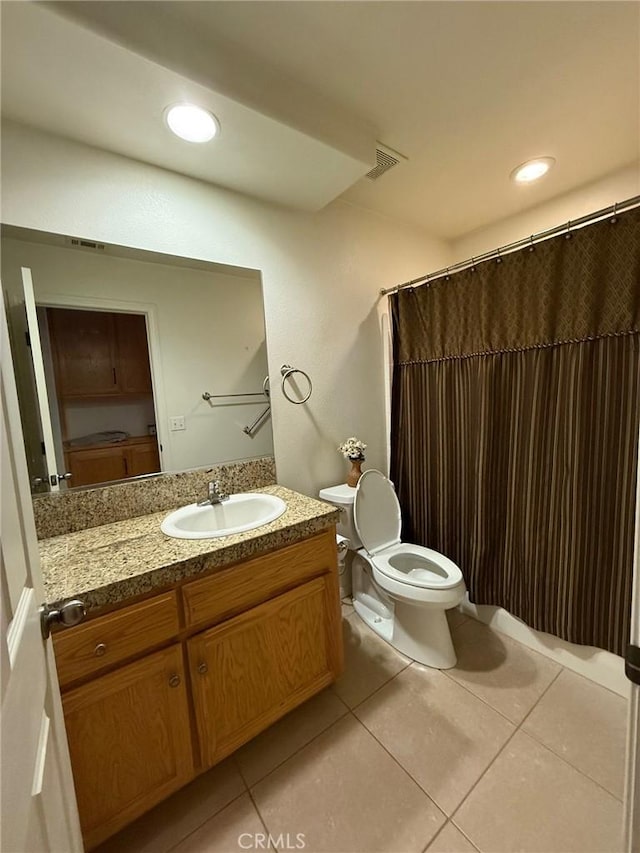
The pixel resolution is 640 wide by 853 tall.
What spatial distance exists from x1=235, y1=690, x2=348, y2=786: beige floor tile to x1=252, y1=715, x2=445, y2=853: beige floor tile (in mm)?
34

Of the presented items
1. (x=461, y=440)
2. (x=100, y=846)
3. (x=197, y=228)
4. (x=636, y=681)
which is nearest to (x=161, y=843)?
(x=100, y=846)

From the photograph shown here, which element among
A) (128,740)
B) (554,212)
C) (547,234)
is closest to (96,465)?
(128,740)

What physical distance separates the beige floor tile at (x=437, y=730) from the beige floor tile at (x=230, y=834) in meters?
0.48

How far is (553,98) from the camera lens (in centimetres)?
128

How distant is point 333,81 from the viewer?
1193 millimetres

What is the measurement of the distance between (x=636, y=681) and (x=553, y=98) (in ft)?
6.13

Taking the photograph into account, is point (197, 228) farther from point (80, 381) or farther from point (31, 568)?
point (31, 568)

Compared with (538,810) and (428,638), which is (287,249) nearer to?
(428,638)

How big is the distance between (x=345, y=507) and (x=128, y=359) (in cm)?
125

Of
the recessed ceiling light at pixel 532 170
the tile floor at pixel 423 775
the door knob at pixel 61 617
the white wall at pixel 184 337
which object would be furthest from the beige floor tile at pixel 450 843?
the recessed ceiling light at pixel 532 170

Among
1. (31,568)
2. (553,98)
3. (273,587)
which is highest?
(553,98)

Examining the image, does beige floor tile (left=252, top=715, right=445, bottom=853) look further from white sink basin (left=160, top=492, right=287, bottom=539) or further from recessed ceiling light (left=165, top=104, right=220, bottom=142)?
recessed ceiling light (left=165, top=104, right=220, bottom=142)

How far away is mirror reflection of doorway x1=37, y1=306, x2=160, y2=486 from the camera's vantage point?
4.15 ft

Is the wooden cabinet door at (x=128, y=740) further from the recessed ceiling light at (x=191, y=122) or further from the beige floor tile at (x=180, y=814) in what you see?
the recessed ceiling light at (x=191, y=122)
